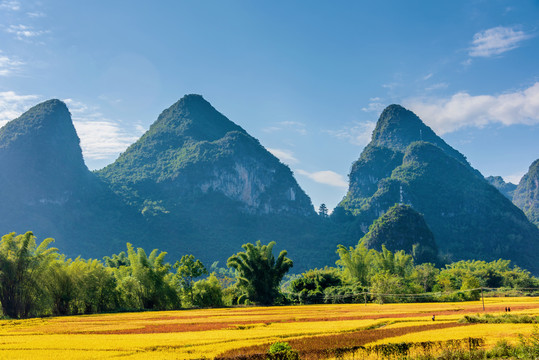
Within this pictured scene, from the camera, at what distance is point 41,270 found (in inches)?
1532

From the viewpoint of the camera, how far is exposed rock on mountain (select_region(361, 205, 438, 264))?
134 m

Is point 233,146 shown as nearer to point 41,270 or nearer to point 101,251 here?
point 101,251

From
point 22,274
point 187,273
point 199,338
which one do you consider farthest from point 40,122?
point 199,338

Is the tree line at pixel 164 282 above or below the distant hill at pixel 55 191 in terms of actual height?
below

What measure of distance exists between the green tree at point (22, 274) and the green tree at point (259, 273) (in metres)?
21.4

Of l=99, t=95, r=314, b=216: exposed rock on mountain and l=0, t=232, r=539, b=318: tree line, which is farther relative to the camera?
l=99, t=95, r=314, b=216: exposed rock on mountain

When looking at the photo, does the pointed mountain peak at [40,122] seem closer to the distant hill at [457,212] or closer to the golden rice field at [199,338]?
the distant hill at [457,212]

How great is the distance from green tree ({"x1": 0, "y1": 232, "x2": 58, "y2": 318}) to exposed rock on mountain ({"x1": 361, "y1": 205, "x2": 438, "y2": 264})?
11166cm

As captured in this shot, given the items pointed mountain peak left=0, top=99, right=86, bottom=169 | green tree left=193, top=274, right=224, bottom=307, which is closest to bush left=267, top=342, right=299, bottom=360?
green tree left=193, top=274, right=224, bottom=307

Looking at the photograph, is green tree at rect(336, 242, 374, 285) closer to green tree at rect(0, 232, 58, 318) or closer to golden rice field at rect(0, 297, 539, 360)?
golden rice field at rect(0, 297, 539, 360)

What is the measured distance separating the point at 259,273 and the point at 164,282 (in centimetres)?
1213

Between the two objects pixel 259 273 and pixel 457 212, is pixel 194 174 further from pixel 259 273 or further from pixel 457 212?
pixel 259 273

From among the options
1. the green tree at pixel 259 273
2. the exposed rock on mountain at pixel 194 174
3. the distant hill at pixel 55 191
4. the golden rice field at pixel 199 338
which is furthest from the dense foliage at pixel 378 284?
the exposed rock on mountain at pixel 194 174

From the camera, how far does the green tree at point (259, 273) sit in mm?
53062
